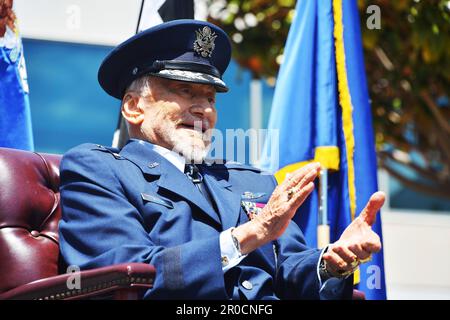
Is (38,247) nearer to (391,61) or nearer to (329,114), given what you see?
(329,114)

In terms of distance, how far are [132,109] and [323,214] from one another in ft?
3.41

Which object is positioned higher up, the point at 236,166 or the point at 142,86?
the point at 142,86

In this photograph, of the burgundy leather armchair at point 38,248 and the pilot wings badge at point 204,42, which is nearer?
the burgundy leather armchair at point 38,248

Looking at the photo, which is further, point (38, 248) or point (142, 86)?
point (142, 86)

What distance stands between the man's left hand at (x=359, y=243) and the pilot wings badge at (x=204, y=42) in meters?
1.02

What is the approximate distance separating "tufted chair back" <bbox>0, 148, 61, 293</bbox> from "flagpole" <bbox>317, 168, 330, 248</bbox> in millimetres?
1208

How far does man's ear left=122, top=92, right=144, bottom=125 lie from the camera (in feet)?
11.4

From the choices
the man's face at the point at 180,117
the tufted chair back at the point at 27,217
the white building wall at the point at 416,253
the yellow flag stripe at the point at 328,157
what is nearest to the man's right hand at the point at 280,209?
the man's face at the point at 180,117

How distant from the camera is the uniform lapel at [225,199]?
10.6 feet

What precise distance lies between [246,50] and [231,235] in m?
3.58

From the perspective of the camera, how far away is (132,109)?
350 cm

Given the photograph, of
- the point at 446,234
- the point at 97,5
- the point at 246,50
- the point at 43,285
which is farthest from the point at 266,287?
the point at 446,234

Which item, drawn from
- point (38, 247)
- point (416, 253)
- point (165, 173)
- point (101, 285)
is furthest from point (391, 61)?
point (416, 253)

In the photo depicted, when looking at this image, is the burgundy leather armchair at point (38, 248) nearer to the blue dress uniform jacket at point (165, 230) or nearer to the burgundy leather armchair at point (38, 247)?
the burgundy leather armchair at point (38, 247)
